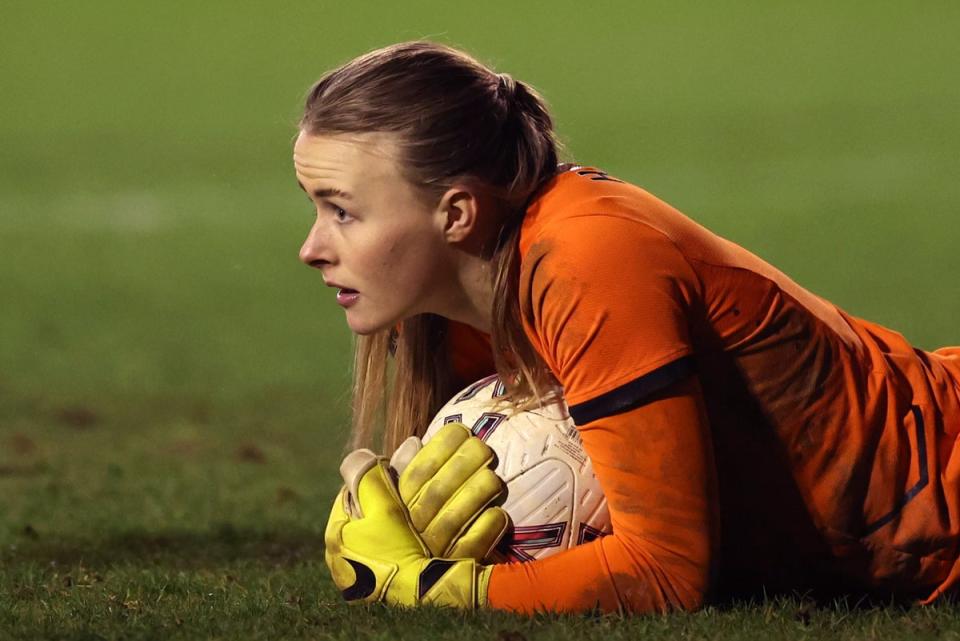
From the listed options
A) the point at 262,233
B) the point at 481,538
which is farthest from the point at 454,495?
the point at 262,233

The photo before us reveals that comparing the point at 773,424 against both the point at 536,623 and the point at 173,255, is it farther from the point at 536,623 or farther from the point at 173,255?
the point at 173,255

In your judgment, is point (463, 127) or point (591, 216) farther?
point (463, 127)

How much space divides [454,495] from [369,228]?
2.55 ft

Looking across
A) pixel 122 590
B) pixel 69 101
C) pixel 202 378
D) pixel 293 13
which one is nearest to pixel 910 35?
pixel 293 13

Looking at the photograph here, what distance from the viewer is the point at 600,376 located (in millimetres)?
4215

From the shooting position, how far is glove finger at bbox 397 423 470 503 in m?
4.74

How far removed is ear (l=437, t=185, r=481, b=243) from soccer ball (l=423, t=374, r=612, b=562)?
64cm

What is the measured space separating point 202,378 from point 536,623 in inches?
320

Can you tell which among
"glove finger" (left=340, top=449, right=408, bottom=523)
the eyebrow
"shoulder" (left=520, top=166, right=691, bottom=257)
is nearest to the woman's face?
the eyebrow

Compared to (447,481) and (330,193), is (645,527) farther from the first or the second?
(330,193)

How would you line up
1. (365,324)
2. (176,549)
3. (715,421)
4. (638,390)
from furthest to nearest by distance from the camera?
1. (176,549)
2. (365,324)
3. (715,421)
4. (638,390)

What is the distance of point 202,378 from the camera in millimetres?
12250

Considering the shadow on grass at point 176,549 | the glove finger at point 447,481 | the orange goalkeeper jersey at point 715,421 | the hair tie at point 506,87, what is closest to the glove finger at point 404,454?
the glove finger at point 447,481

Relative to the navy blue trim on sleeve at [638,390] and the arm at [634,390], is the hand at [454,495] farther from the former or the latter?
the navy blue trim on sleeve at [638,390]
